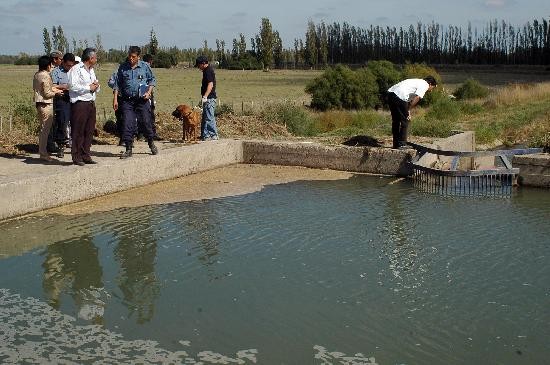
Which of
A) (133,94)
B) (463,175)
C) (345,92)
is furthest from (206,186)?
(345,92)

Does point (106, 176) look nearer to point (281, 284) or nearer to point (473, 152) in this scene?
point (281, 284)

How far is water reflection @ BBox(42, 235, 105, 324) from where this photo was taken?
18.9 feet

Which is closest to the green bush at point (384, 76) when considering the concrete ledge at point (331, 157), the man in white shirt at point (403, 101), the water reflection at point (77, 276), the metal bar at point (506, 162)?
the concrete ledge at point (331, 157)

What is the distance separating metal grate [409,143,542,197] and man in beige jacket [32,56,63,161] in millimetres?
5158

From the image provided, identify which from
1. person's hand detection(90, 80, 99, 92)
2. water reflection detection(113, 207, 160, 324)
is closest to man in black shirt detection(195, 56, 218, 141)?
person's hand detection(90, 80, 99, 92)

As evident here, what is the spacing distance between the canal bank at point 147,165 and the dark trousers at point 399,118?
377 millimetres

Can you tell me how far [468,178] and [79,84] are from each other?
549 cm

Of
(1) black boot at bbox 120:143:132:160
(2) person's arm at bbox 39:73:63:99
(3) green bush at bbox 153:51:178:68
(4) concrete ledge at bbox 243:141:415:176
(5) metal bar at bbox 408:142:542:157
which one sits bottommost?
(4) concrete ledge at bbox 243:141:415:176

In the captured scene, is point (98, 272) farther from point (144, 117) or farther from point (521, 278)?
point (144, 117)

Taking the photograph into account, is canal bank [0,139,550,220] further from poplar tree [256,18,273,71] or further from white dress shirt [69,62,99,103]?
poplar tree [256,18,273,71]

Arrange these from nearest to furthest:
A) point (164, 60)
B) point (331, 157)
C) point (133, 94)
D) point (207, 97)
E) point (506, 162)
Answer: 1. point (133, 94)
2. point (506, 162)
3. point (331, 157)
4. point (207, 97)
5. point (164, 60)

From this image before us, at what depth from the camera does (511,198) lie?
391 inches

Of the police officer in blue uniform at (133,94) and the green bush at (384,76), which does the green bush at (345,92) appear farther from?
the police officer in blue uniform at (133,94)

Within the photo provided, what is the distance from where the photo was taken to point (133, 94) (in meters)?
10.5
